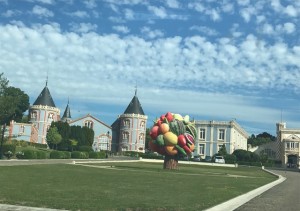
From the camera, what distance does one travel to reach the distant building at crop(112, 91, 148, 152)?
10725 centimetres

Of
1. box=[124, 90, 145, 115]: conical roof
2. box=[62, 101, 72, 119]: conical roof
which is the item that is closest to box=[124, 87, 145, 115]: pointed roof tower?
box=[124, 90, 145, 115]: conical roof

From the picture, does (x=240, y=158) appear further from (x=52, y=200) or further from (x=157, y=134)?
(x=52, y=200)

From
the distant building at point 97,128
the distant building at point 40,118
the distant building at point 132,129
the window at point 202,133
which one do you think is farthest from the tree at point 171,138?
the distant building at point 97,128

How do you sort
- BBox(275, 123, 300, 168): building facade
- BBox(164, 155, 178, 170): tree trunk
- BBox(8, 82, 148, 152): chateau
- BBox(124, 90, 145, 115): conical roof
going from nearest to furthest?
BBox(164, 155, 178, 170): tree trunk, BBox(275, 123, 300, 168): building facade, BBox(8, 82, 148, 152): chateau, BBox(124, 90, 145, 115): conical roof

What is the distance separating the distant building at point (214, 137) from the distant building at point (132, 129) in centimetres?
1496

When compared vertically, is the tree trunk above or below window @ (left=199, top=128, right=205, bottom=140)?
below

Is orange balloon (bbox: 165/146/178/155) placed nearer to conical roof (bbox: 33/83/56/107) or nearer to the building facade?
the building facade

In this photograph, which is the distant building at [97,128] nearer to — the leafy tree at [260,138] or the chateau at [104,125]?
the chateau at [104,125]

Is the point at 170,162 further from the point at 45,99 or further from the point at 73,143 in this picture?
the point at 45,99

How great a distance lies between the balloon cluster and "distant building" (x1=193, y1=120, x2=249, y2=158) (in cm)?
6448

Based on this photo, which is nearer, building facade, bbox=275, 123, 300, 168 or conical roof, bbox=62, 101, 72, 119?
building facade, bbox=275, 123, 300, 168

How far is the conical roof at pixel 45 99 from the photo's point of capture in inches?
4080

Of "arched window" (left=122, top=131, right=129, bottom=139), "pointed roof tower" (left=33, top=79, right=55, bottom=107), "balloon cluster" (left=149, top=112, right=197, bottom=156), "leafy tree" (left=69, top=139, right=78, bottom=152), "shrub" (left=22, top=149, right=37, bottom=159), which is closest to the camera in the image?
"balloon cluster" (left=149, top=112, right=197, bottom=156)

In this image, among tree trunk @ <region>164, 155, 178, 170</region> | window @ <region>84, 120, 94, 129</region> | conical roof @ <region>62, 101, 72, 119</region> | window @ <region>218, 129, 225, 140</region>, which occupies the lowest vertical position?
tree trunk @ <region>164, 155, 178, 170</region>
